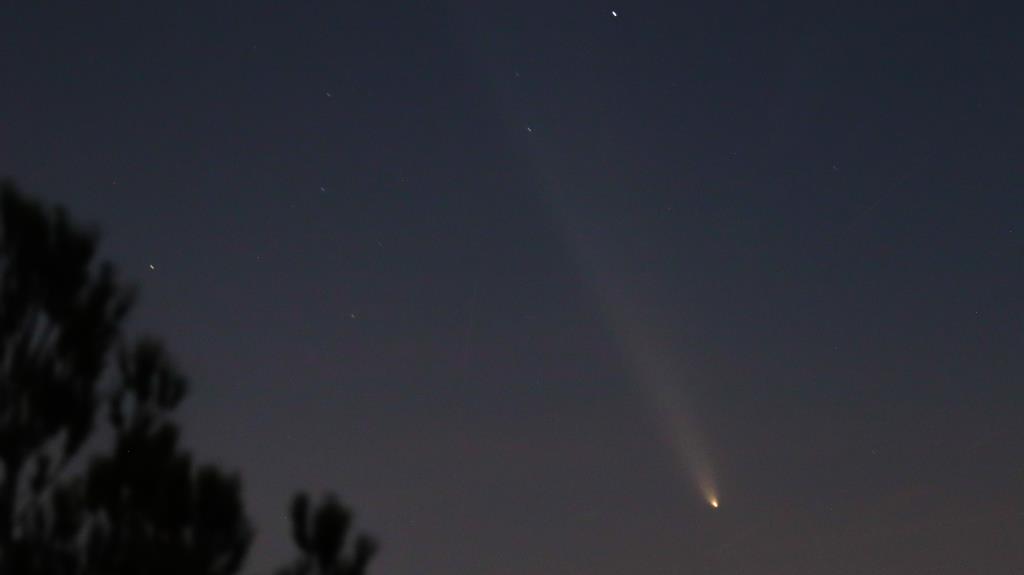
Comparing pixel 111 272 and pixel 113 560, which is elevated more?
pixel 111 272

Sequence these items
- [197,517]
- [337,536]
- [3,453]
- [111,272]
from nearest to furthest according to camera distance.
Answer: [3,453] → [111,272] → [197,517] → [337,536]

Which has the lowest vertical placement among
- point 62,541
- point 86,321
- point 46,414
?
point 62,541

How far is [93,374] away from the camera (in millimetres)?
9852

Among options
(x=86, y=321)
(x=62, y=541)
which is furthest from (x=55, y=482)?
(x=86, y=321)

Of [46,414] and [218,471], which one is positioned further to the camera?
[218,471]

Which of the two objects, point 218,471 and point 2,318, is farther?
point 218,471

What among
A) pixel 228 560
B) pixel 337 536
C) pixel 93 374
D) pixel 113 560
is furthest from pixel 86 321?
pixel 337 536

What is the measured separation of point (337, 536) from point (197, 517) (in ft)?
8.72

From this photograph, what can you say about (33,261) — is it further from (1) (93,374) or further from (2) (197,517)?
(2) (197,517)

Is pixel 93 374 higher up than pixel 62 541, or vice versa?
pixel 93 374

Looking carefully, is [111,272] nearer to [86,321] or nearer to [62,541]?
[86,321]

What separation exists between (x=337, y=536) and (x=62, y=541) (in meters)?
4.38

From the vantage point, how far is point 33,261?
9547 millimetres

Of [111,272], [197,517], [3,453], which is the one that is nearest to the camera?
[3,453]
